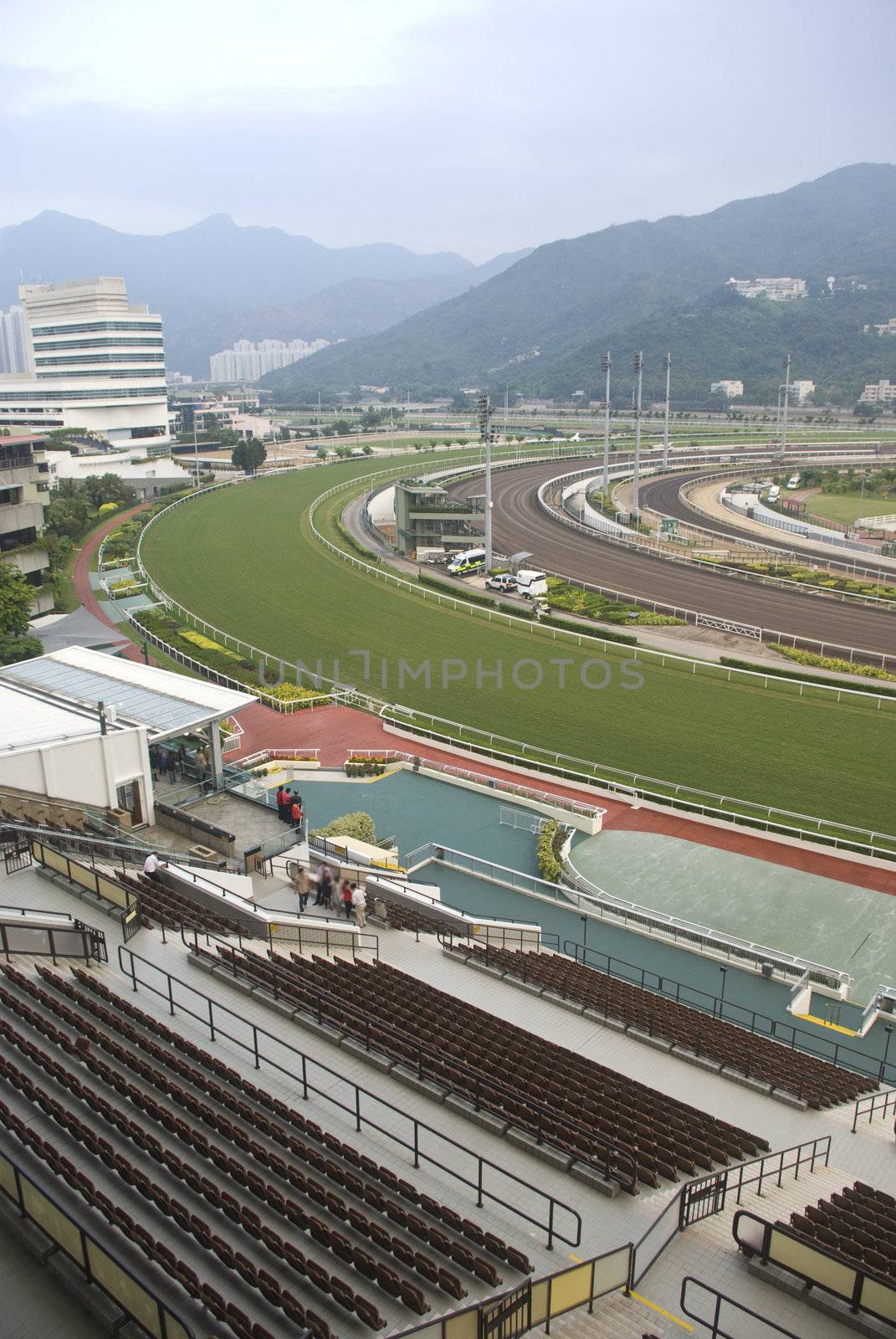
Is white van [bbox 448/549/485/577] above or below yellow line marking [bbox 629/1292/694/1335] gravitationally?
above

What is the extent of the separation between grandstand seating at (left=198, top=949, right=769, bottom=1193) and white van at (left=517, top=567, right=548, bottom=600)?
1306 inches

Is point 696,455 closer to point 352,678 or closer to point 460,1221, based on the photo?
point 352,678

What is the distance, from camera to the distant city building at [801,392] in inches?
7032

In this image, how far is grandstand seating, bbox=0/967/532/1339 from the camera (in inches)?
276

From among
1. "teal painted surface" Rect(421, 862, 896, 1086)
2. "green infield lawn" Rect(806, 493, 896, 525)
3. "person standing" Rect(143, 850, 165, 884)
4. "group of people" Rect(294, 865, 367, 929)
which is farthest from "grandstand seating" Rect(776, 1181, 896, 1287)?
"green infield lawn" Rect(806, 493, 896, 525)

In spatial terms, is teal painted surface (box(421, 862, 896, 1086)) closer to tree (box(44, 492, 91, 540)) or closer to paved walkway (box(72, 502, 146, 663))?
paved walkway (box(72, 502, 146, 663))

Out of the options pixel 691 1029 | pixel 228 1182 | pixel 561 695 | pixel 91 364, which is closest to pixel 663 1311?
→ pixel 228 1182

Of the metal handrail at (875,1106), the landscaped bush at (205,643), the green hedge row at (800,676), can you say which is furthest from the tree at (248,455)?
the metal handrail at (875,1106)

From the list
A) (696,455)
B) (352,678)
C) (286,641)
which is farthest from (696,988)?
(696,455)

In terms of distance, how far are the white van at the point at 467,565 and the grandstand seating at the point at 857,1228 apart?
42.4m

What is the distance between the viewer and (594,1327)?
7.21 metres

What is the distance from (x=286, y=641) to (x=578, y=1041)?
2824 cm

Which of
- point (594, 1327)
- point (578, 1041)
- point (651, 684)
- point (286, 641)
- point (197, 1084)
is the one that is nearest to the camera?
point (594, 1327)

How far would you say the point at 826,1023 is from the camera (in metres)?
15.8
